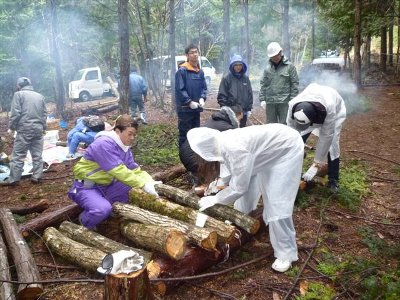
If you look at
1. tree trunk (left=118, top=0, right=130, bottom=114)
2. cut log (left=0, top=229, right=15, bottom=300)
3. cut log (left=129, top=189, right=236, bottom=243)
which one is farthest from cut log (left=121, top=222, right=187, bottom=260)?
tree trunk (left=118, top=0, right=130, bottom=114)

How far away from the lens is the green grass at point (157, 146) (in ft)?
23.2

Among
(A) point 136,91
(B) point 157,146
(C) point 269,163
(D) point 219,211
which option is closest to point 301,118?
(C) point 269,163

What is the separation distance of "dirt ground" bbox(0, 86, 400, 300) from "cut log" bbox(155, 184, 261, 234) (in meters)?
0.36

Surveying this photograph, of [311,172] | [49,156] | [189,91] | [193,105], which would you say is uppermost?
[189,91]

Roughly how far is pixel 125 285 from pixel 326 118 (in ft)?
10.9

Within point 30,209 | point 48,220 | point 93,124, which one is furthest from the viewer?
point 93,124

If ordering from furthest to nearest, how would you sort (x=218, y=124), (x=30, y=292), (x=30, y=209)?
(x=30, y=209) → (x=218, y=124) → (x=30, y=292)

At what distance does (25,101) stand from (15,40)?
12779 mm

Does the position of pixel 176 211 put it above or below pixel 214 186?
below

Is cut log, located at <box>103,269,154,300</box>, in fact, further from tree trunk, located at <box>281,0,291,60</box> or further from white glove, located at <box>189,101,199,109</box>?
tree trunk, located at <box>281,0,291,60</box>

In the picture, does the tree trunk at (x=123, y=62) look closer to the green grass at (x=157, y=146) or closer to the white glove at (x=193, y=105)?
the green grass at (x=157, y=146)

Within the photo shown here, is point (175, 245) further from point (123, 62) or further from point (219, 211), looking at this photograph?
point (123, 62)

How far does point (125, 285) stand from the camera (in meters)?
2.31

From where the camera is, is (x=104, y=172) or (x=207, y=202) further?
(x=104, y=172)
